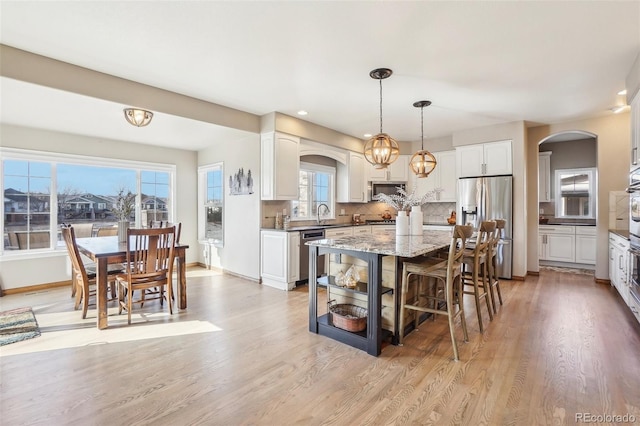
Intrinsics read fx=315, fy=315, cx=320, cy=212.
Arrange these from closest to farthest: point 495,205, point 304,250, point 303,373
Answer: point 303,373, point 304,250, point 495,205

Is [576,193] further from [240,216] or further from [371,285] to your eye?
[240,216]

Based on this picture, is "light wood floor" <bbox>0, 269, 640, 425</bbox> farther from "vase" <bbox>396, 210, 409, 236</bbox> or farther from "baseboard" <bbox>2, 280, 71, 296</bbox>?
"baseboard" <bbox>2, 280, 71, 296</bbox>

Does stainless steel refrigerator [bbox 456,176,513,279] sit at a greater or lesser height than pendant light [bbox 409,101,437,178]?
lesser

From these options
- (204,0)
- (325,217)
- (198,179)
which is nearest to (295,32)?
(204,0)

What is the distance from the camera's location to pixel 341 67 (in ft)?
10.6

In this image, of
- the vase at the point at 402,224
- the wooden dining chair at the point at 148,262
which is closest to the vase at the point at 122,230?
the wooden dining chair at the point at 148,262

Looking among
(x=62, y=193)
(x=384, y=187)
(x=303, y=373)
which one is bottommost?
(x=303, y=373)

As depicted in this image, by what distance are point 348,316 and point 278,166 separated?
2.71m

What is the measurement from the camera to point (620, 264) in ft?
12.9

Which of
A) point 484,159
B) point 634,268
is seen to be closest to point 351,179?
point 484,159

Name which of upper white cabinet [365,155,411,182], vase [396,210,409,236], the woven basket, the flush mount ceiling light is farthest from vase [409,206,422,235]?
the flush mount ceiling light

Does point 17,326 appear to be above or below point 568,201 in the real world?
below

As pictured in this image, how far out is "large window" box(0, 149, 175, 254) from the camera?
178 inches

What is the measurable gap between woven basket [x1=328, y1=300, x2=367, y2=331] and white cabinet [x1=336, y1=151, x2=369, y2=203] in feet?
11.4
